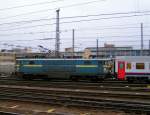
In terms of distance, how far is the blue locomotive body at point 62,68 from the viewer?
3400 cm

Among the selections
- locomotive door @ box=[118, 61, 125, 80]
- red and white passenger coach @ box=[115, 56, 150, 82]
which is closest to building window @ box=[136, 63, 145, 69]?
red and white passenger coach @ box=[115, 56, 150, 82]

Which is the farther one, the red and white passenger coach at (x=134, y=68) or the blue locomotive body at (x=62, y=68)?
the blue locomotive body at (x=62, y=68)

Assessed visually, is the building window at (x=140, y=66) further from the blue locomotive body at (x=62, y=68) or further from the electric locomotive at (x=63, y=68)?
the blue locomotive body at (x=62, y=68)

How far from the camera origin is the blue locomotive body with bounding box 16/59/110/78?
112 ft

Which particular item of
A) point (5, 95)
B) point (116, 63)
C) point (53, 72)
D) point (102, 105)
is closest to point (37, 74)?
point (53, 72)

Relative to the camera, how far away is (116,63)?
3306 cm

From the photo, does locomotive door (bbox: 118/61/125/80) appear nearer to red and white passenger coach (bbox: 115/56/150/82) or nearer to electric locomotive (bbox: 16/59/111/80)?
red and white passenger coach (bbox: 115/56/150/82)

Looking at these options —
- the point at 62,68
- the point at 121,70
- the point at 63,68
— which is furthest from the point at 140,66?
the point at 62,68

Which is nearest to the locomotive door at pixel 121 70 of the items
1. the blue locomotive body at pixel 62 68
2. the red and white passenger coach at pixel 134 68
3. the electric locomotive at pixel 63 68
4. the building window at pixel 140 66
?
the red and white passenger coach at pixel 134 68

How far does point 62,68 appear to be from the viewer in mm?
35656

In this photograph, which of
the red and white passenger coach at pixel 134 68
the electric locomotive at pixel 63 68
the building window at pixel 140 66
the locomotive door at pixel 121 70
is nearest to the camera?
the red and white passenger coach at pixel 134 68

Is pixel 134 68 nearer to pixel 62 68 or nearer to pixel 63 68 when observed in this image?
pixel 63 68

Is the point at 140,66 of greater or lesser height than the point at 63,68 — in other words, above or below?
above

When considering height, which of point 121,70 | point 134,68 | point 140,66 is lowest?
point 121,70
